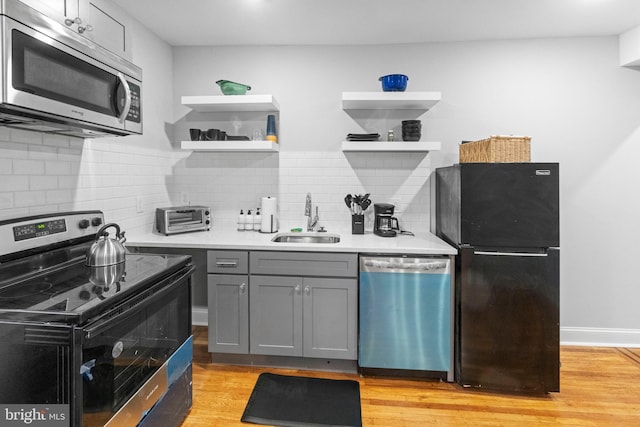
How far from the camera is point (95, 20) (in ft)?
5.73

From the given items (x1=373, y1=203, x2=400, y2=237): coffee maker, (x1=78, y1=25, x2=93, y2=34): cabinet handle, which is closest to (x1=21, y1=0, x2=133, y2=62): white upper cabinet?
(x1=78, y1=25, x2=93, y2=34): cabinet handle

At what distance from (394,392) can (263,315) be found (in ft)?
3.30

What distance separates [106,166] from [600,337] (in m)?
4.07

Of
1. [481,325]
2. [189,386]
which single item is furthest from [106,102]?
[481,325]

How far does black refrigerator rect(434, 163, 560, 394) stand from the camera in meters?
2.35

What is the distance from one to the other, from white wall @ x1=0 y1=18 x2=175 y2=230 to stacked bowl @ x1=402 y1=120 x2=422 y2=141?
2.09 metres

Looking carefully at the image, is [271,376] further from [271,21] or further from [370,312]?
[271,21]

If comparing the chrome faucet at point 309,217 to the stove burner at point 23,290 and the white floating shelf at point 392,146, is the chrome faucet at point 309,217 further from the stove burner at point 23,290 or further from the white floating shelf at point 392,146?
the stove burner at point 23,290

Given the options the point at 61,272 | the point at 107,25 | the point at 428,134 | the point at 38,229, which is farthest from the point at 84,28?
the point at 428,134

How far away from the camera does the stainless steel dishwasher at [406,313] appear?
248cm

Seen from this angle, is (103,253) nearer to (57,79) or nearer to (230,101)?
(57,79)

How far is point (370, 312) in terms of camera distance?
253cm

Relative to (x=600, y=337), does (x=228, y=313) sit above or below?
above

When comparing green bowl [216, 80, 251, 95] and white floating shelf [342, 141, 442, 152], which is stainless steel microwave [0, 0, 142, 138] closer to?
green bowl [216, 80, 251, 95]
